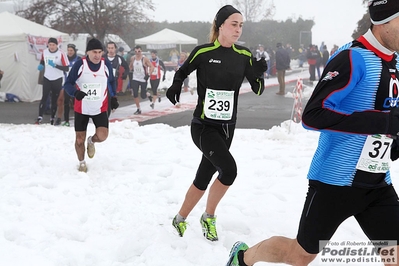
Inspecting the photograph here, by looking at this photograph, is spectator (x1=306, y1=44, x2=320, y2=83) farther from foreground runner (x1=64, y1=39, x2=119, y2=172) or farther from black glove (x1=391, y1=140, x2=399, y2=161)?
black glove (x1=391, y1=140, x2=399, y2=161)

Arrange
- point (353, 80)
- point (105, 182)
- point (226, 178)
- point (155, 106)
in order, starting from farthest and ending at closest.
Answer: point (155, 106), point (105, 182), point (226, 178), point (353, 80)

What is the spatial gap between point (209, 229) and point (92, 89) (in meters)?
3.15

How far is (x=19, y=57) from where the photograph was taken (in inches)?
653

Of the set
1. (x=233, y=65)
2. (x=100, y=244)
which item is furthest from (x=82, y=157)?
(x=233, y=65)

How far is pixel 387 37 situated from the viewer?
2.48 metres

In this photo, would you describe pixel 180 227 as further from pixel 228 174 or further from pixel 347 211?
pixel 347 211

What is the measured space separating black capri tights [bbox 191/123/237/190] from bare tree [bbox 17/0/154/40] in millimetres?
18340

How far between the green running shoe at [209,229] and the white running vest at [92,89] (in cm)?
286

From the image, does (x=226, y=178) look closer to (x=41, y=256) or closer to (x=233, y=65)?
(x=233, y=65)

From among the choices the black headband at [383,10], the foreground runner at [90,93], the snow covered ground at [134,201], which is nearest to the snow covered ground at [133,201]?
the snow covered ground at [134,201]

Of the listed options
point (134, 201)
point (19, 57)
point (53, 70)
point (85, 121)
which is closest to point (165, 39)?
point (19, 57)

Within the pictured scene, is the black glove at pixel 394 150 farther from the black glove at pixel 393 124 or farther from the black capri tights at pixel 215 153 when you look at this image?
the black capri tights at pixel 215 153

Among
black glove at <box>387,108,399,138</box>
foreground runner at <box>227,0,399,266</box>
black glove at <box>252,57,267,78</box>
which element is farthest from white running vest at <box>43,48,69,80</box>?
black glove at <box>387,108,399,138</box>

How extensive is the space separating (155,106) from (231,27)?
1146 cm
